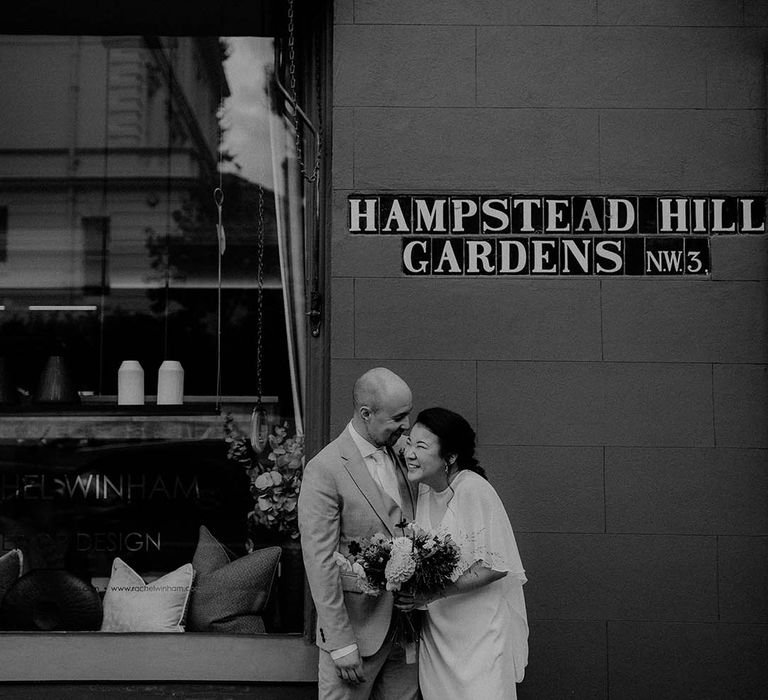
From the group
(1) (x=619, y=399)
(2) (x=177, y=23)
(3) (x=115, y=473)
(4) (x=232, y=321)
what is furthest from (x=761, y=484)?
(2) (x=177, y=23)

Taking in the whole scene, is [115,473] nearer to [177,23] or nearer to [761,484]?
[177,23]

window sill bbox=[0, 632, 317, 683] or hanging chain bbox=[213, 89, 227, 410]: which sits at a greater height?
hanging chain bbox=[213, 89, 227, 410]

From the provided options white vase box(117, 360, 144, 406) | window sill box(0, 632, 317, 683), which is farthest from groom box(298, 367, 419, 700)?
white vase box(117, 360, 144, 406)

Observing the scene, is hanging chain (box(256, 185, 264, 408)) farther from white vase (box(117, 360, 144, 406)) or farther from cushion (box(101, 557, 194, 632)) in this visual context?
cushion (box(101, 557, 194, 632))

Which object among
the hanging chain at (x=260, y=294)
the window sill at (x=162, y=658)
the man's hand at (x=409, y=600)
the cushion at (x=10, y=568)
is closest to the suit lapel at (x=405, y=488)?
the man's hand at (x=409, y=600)

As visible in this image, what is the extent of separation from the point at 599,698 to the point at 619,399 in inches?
63.3

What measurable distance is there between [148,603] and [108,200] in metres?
2.54

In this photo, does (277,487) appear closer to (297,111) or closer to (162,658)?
(162,658)

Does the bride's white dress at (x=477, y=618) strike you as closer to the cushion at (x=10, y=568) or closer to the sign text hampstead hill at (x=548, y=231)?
the sign text hampstead hill at (x=548, y=231)

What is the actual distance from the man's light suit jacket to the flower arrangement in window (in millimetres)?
1405

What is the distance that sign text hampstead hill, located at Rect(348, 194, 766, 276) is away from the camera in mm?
5094

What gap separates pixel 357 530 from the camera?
3926 mm

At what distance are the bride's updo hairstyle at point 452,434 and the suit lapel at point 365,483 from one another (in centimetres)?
31

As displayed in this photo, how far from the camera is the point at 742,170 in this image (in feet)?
16.8
